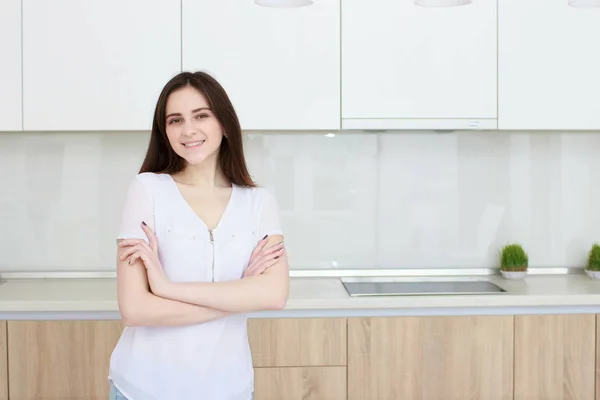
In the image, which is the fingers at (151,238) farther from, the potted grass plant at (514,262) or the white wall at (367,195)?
the potted grass plant at (514,262)

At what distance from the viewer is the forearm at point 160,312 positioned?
1598mm

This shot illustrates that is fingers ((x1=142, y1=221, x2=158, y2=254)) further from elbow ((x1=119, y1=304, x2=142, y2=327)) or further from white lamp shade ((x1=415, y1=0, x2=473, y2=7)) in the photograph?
white lamp shade ((x1=415, y1=0, x2=473, y2=7))

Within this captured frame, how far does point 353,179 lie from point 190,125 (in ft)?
5.64

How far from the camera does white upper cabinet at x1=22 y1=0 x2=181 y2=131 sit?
9.21 ft

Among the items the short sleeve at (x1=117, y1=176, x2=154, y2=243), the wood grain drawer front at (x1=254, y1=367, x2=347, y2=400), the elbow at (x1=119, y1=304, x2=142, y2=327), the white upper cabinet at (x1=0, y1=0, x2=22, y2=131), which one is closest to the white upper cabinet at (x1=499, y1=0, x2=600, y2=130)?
the wood grain drawer front at (x1=254, y1=367, x2=347, y2=400)

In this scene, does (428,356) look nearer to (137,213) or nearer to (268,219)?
(268,219)

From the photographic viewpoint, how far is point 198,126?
5.45 feet

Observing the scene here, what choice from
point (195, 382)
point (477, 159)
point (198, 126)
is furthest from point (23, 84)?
point (477, 159)

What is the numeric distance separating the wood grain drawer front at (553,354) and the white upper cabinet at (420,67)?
86 centimetres

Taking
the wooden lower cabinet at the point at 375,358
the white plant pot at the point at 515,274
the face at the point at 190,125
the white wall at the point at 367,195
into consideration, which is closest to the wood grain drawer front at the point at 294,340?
the wooden lower cabinet at the point at 375,358

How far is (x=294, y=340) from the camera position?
105 inches

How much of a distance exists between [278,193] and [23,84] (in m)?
1.21

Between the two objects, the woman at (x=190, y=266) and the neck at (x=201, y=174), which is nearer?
the woman at (x=190, y=266)

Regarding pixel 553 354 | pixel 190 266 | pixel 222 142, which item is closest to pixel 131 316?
pixel 190 266
